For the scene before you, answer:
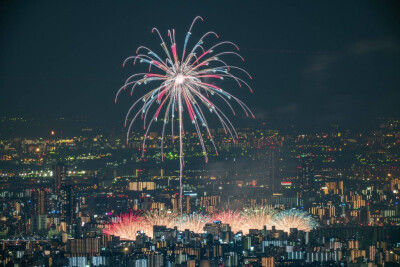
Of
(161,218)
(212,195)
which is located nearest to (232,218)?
(212,195)

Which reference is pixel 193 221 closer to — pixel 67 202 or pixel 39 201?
pixel 67 202

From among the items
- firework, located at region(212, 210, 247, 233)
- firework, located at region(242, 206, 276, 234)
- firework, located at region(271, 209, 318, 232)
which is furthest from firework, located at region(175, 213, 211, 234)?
firework, located at region(271, 209, 318, 232)

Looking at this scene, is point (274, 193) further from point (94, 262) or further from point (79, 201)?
point (94, 262)

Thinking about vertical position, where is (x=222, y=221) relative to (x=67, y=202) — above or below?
below

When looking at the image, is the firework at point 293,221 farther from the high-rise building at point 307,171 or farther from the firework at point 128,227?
the firework at point 128,227

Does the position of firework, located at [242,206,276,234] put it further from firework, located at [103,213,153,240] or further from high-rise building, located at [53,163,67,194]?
high-rise building, located at [53,163,67,194]

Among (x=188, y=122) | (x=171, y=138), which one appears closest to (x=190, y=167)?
(x=171, y=138)
